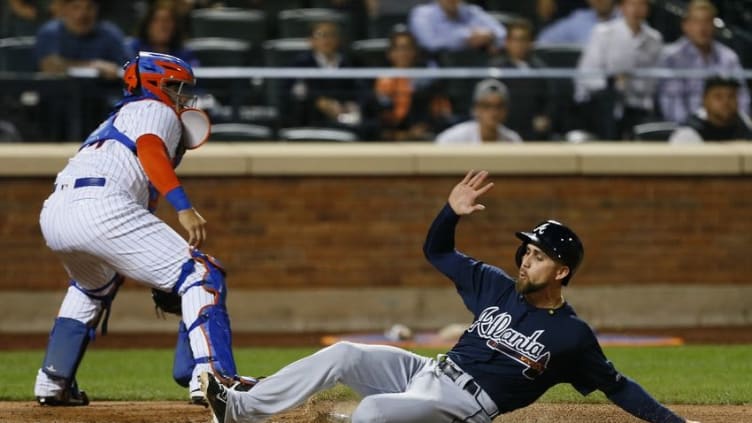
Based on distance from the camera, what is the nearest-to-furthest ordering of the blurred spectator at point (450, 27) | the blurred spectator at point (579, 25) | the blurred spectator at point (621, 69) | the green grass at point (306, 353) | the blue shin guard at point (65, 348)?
the blue shin guard at point (65, 348), the green grass at point (306, 353), the blurred spectator at point (621, 69), the blurred spectator at point (450, 27), the blurred spectator at point (579, 25)

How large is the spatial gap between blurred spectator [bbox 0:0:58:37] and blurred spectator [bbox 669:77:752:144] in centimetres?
569

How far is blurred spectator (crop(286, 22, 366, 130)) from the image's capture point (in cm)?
1181

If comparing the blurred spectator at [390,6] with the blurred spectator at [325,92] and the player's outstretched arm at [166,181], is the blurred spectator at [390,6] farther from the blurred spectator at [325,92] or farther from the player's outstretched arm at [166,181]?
the player's outstretched arm at [166,181]

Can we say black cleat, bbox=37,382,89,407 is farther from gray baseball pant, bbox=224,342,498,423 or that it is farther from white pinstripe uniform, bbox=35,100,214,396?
gray baseball pant, bbox=224,342,498,423

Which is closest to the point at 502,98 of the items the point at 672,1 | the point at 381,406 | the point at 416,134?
the point at 416,134

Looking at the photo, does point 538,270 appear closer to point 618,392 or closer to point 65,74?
point 618,392

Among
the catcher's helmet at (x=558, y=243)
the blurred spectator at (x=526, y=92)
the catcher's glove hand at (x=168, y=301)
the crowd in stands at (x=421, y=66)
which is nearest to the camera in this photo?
the catcher's helmet at (x=558, y=243)

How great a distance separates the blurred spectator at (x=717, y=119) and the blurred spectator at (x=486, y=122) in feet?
4.83

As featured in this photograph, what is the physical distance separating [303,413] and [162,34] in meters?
5.97

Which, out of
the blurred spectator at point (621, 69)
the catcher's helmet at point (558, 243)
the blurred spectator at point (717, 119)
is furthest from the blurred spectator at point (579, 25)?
the catcher's helmet at point (558, 243)

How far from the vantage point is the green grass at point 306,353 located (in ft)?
25.7

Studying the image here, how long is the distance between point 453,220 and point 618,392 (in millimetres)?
965

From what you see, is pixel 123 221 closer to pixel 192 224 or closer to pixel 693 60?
pixel 192 224

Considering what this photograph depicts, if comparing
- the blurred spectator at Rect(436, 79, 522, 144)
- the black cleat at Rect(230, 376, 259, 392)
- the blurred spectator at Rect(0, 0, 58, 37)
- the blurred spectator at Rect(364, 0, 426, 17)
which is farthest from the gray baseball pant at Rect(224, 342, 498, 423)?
the blurred spectator at Rect(364, 0, 426, 17)
